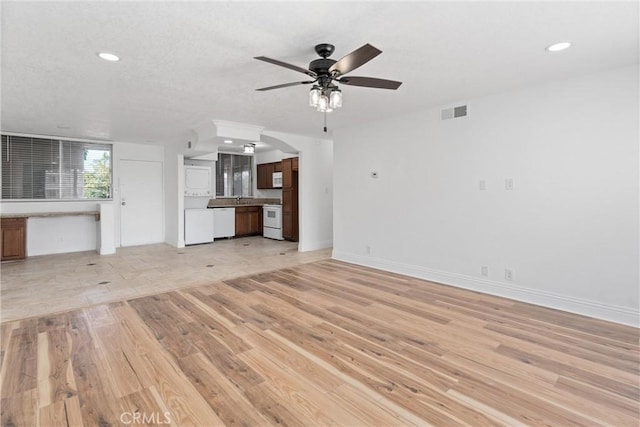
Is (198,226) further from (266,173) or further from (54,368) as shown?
(54,368)

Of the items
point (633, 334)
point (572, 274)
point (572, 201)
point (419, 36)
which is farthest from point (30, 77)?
point (633, 334)

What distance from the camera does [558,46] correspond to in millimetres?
2592

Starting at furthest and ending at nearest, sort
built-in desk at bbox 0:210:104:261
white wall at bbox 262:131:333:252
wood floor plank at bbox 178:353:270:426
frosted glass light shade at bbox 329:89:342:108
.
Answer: white wall at bbox 262:131:333:252, built-in desk at bbox 0:210:104:261, frosted glass light shade at bbox 329:89:342:108, wood floor plank at bbox 178:353:270:426

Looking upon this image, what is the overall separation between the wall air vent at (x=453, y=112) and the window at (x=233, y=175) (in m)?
6.49

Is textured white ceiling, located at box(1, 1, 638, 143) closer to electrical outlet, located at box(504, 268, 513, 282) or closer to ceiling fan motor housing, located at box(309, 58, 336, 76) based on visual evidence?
ceiling fan motor housing, located at box(309, 58, 336, 76)

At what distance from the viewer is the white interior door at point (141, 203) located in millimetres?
7328

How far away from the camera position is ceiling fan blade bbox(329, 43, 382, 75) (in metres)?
2.01

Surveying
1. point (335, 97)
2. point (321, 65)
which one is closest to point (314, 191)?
point (335, 97)

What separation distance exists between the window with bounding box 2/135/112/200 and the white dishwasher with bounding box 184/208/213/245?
1.82 meters

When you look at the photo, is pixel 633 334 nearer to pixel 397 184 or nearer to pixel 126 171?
pixel 397 184

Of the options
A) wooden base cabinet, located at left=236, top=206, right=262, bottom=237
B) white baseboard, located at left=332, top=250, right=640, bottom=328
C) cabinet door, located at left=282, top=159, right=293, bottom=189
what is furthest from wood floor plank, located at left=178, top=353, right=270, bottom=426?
wooden base cabinet, located at left=236, top=206, right=262, bottom=237

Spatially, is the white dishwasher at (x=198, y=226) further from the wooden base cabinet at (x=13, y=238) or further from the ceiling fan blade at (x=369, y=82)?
the ceiling fan blade at (x=369, y=82)

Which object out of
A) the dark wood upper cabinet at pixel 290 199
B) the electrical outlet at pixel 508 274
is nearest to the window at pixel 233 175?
the dark wood upper cabinet at pixel 290 199

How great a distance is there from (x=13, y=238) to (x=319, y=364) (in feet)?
22.4
